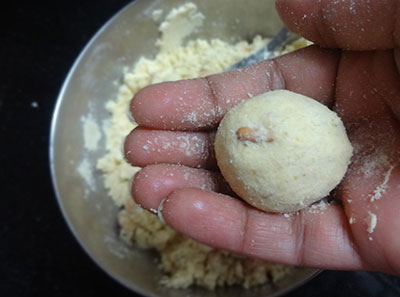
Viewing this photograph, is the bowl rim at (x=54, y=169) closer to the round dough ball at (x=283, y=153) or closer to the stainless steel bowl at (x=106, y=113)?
the stainless steel bowl at (x=106, y=113)

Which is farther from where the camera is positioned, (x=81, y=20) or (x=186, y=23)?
(x=81, y=20)

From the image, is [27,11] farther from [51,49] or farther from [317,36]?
[317,36]

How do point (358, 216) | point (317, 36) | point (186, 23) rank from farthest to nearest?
point (186, 23) < point (317, 36) < point (358, 216)

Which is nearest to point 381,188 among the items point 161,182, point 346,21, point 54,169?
point 346,21

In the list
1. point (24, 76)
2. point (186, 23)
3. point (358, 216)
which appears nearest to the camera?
point (358, 216)

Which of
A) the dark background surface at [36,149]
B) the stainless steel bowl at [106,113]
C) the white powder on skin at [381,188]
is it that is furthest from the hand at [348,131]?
the dark background surface at [36,149]

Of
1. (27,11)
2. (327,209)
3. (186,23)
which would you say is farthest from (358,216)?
(27,11)

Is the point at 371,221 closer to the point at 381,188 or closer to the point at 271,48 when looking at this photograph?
the point at 381,188
